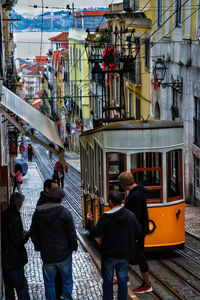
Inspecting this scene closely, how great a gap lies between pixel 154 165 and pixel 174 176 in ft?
1.47

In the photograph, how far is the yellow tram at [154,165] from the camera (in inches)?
395

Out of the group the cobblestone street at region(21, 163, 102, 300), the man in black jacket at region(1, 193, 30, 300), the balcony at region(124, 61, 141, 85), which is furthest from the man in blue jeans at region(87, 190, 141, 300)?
the balcony at region(124, 61, 141, 85)

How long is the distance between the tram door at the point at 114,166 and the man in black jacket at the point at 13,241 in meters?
3.67

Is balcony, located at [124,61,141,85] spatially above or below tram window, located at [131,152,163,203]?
above

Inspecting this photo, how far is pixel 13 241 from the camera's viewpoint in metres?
6.56


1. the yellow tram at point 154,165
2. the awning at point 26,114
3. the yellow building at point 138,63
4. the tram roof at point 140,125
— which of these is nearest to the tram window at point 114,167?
the yellow tram at point 154,165

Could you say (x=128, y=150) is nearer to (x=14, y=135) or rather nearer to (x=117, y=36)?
(x=14, y=135)

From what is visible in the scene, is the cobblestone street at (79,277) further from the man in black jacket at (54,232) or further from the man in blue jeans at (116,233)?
the man in black jacket at (54,232)

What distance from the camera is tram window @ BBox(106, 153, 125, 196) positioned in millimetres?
10188

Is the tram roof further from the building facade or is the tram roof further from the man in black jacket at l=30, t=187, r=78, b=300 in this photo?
the building facade

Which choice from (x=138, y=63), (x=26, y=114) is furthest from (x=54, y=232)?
(x=138, y=63)

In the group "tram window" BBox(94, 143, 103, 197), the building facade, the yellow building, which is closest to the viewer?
"tram window" BBox(94, 143, 103, 197)

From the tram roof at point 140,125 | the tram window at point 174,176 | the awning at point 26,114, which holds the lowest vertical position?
the tram window at point 174,176

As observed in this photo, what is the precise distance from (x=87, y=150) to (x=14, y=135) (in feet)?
50.5
